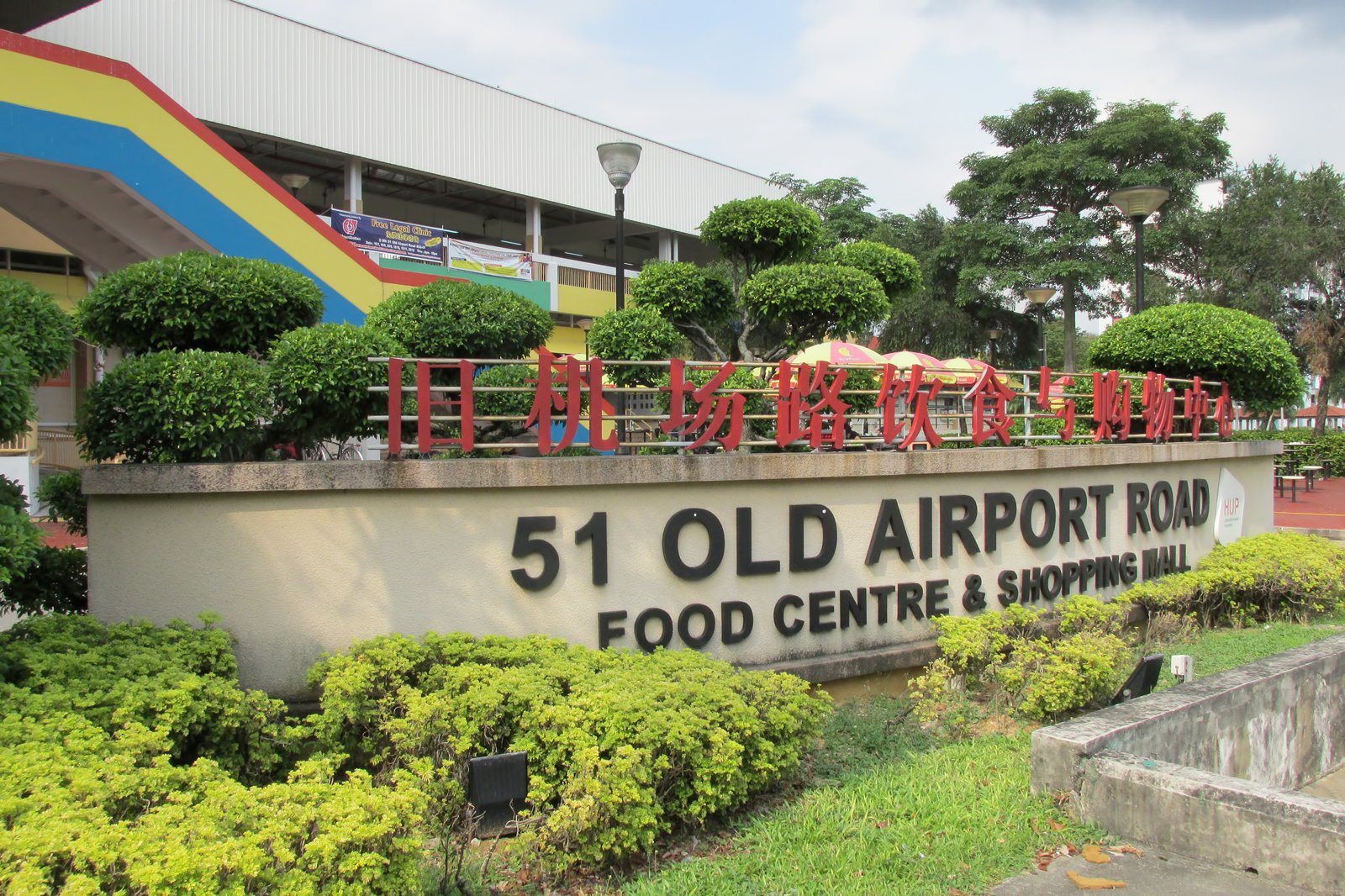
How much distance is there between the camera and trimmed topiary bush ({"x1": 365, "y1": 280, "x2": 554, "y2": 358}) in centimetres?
692

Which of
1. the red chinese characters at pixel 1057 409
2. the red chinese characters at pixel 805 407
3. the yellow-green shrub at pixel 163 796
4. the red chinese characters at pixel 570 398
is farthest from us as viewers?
the red chinese characters at pixel 1057 409

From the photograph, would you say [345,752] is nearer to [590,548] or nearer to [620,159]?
[590,548]

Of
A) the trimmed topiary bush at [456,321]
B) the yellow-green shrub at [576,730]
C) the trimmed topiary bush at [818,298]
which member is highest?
the trimmed topiary bush at [818,298]

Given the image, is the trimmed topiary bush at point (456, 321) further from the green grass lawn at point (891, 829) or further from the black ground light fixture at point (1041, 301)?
the black ground light fixture at point (1041, 301)

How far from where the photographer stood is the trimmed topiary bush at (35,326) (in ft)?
15.0

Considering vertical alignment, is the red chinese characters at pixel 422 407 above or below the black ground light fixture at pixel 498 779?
above

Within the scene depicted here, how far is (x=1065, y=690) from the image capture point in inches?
225

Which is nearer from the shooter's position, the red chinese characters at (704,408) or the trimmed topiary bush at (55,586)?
the trimmed topiary bush at (55,586)

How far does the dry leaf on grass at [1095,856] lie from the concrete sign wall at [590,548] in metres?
2.79

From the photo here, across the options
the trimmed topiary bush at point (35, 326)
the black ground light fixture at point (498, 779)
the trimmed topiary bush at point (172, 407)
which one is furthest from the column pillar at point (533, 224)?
the black ground light fixture at point (498, 779)

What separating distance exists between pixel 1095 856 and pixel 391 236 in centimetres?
1843

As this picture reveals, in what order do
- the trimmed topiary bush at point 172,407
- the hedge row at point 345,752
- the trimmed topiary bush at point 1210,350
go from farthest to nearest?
1. the trimmed topiary bush at point 1210,350
2. the trimmed topiary bush at point 172,407
3. the hedge row at point 345,752

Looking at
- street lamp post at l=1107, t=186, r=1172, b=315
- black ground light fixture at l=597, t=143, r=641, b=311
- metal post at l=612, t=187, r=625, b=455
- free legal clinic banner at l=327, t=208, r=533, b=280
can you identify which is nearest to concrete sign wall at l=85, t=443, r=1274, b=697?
metal post at l=612, t=187, r=625, b=455

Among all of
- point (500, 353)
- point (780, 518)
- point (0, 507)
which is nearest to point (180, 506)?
point (0, 507)
